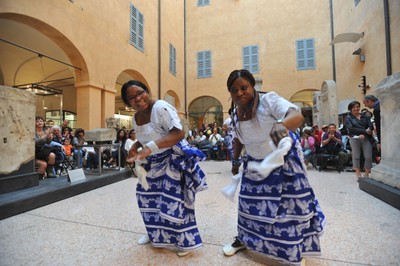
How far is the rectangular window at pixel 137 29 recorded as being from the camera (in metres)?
9.42

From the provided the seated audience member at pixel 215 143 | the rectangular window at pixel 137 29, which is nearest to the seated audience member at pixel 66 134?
the rectangular window at pixel 137 29

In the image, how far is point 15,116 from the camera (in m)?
3.30

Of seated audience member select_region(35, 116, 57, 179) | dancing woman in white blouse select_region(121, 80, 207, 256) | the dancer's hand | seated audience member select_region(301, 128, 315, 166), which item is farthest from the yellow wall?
the dancer's hand

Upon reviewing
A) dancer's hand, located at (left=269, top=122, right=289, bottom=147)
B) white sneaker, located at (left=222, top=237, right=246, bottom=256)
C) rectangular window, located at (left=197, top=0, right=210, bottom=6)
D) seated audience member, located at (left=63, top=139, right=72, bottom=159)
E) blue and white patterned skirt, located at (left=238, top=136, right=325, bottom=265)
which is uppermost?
rectangular window, located at (left=197, top=0, right=210, bottom=6)

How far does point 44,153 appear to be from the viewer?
14.6 ft

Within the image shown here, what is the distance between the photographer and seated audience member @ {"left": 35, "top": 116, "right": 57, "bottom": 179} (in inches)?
168

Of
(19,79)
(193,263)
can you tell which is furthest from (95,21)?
(193,263)

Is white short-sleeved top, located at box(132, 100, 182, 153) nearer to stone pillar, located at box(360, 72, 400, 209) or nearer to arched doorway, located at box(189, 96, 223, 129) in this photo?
stone pillar, located at box(360, 72, 400, 209)

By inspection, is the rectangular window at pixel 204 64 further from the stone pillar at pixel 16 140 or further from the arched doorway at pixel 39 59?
the stone pillar at pixel 16 140

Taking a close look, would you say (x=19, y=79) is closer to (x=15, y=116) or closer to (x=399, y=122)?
(x=15, y=116)

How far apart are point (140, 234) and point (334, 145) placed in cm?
525

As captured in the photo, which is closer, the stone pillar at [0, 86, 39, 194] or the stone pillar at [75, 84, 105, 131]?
the stone pillar at [0, 86, 39, 194]

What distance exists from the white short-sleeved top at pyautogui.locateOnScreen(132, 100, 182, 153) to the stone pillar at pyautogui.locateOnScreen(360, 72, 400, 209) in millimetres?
2864

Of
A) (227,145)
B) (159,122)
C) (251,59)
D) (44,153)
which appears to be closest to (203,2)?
(251,59)
